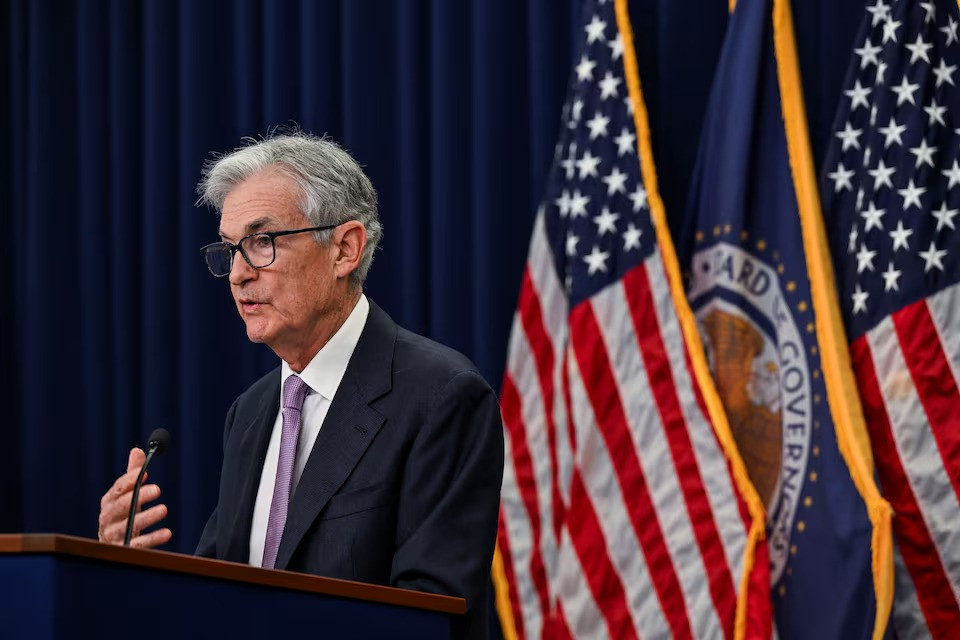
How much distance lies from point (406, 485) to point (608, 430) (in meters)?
1.75

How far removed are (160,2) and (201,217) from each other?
0.87m

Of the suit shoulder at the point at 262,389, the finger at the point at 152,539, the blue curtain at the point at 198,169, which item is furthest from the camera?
the blue curtain at the point at 198,169

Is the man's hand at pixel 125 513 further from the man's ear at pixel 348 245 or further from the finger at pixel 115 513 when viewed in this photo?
the man's ear at pixel 348 245

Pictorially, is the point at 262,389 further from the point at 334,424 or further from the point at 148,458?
the point at 148,458

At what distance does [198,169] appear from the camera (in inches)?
189

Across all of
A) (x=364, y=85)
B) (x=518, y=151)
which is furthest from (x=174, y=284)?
(x=518, y=151)

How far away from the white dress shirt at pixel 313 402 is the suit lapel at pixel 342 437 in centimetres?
4

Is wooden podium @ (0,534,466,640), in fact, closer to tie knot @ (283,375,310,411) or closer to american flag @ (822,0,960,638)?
tie knot @ (283,375,310,411)

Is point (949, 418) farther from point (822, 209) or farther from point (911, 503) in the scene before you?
point (822, 209)

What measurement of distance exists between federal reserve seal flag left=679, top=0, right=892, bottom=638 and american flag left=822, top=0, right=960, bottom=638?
0.08m

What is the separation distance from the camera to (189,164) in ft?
15.8

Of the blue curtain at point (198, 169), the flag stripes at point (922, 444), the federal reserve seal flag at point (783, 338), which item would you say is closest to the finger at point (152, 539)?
the federal reserve seal flag at point (783, 338)

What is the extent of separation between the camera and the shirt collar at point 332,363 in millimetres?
2270

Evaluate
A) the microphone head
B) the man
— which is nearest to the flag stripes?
the man
